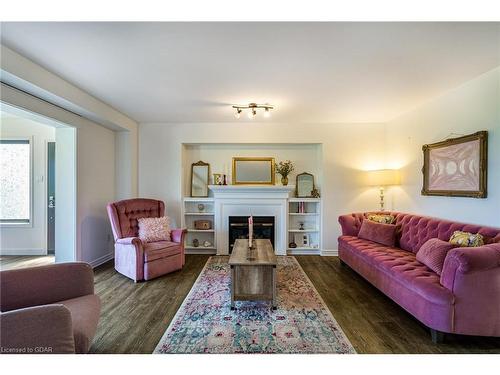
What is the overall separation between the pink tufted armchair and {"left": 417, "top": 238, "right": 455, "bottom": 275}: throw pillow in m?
3.11

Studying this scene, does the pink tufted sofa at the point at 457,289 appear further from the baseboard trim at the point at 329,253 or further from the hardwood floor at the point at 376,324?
the baseboard trim at the point at 329,253

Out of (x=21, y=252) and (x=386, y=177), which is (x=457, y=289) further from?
(x=21, y=252)

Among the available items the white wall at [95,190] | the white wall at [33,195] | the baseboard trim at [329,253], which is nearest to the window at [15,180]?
the white wall at [33,195]

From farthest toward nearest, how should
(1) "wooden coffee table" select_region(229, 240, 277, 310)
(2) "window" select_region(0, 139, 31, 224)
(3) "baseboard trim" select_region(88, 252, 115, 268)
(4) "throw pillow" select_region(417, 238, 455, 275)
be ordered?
(2) "window" select_region(0, 139, 31, 224)
(3) "baseboard trim" select_region(88, 252, 115, 268)
(1) "wooden coffee table" select_region(229, 240, 277, 310)
(4) "throw pillow" select_region(417, 238, 455, 275)

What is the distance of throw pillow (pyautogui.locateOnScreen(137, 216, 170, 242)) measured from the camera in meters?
3.73

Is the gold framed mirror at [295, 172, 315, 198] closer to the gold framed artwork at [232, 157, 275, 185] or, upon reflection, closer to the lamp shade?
the gold framed artwork at [232, 157, 275, 185]

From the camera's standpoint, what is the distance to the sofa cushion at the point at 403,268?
201cm

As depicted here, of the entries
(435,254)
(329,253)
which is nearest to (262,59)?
(435,254)

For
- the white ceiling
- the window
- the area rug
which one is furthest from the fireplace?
the window

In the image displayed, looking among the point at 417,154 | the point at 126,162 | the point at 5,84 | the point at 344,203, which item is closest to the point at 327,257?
the point at 344,203

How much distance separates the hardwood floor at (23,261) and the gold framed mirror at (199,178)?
2.63 m

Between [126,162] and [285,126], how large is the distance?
3.02 meters

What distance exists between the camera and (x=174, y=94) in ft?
10.5
